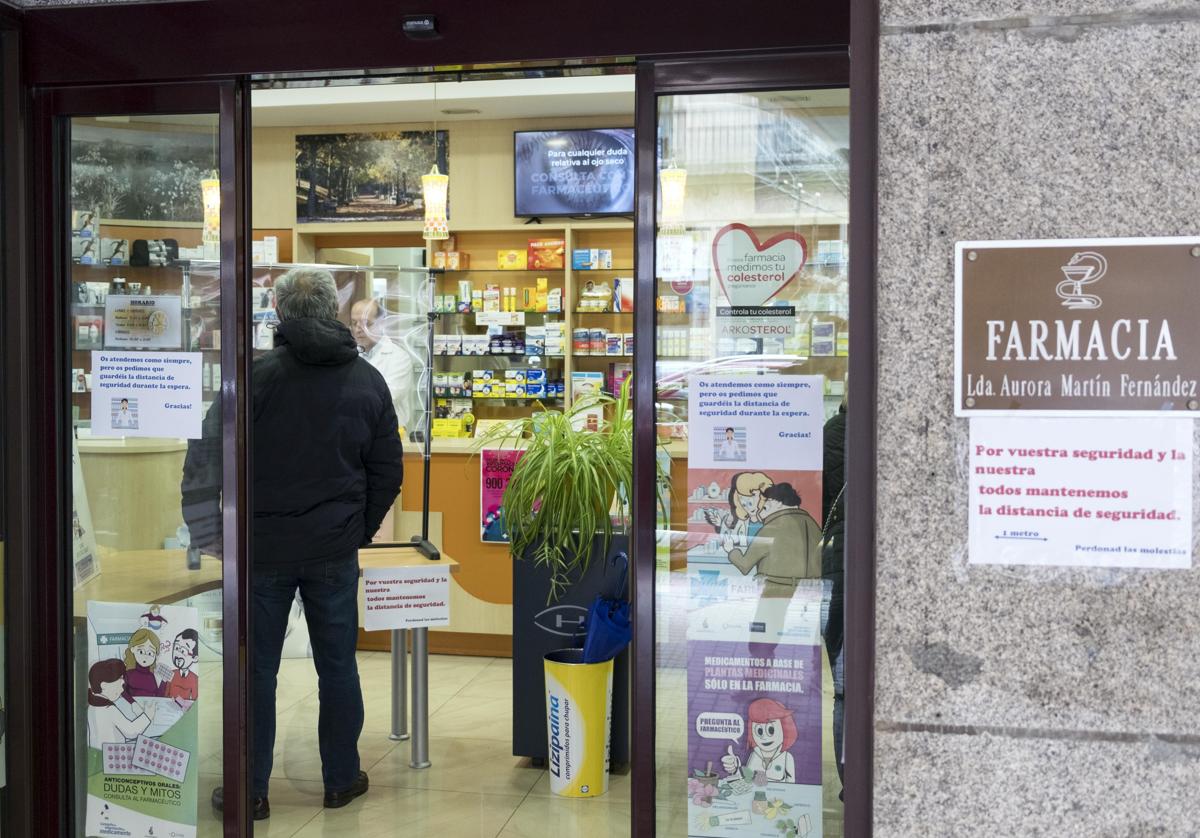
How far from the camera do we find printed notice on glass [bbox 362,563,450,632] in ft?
13.5

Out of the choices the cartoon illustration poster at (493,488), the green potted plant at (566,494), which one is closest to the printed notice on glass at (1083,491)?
the green potted plant at (566,494)

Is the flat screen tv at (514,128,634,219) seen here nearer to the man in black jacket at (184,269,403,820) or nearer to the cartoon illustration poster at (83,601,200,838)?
the man in black jacket at (184,269,403,820)

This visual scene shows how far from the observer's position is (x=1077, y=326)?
3.99ft

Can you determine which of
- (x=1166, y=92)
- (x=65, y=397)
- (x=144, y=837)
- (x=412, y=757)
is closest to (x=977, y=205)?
(x=1166, y=92)

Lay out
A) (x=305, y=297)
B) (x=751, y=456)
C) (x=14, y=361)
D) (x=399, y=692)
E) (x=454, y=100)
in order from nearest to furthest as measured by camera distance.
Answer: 1. (x=751, y=456)
2. (x=14, y=361)
3. (x=305, y=297)
4. (x=399, y=692)
5. (x=454, y=100)

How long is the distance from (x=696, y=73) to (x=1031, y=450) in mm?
1723

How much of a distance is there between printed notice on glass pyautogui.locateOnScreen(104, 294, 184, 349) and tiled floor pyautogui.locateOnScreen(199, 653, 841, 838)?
0.94 meters

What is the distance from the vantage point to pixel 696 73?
2.68 m

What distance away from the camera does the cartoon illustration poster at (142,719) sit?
304 cm

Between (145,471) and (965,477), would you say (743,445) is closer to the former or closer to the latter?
(965,477)

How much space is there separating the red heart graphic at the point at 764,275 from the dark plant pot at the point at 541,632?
1.57 metres

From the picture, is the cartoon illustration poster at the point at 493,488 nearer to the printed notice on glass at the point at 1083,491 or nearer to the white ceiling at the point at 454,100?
the white ceiling at the point at 454,100

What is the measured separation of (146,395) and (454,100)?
4.41 meters

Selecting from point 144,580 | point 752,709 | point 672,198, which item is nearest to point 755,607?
point 752,709
